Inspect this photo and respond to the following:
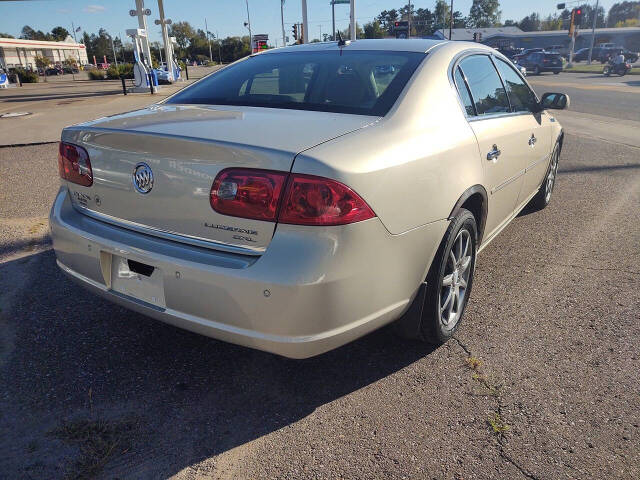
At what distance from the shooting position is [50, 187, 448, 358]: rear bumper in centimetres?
202

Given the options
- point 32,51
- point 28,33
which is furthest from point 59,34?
point 32,51

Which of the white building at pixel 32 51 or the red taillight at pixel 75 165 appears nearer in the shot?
the red taillight at pixel 75 165

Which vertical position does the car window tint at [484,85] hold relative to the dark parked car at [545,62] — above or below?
above

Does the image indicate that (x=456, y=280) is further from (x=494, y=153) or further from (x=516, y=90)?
(x=516, y=90)

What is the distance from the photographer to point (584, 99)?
18.5 meters

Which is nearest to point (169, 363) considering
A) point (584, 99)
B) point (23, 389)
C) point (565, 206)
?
point (23, 389)

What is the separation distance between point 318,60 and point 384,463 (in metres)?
2.35

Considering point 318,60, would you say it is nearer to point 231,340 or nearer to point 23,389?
point 231,340

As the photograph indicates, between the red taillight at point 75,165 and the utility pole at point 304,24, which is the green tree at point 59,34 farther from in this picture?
the red taillight at point 75,165

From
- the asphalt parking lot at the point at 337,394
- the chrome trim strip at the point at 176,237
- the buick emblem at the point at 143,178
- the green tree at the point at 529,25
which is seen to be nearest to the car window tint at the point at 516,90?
the asphalt parking lot at the point at 337,394

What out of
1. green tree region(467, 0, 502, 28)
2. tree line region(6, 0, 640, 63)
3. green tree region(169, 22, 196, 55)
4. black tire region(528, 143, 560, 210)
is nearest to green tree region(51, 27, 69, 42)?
tree line region(6, 0, 640, 63)

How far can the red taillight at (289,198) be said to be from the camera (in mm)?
2021

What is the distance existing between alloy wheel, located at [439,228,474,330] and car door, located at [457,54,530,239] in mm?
393

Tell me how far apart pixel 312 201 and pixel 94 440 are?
1370 millimetres
